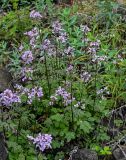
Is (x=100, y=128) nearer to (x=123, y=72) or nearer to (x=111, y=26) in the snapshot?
(x=123, y=72)

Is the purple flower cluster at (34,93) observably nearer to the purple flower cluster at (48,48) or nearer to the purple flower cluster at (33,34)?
the purple flower cluster at (48,48)

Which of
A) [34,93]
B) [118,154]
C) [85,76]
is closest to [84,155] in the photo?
[118,154]

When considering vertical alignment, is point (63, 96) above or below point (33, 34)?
below

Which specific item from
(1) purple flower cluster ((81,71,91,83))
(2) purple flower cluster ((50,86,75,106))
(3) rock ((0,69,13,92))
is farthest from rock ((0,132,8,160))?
(1) purple flower cluster ((81,71,91,83))

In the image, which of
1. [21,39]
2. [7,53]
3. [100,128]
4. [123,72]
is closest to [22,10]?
[21,39]

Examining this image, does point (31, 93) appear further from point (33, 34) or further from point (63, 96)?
point (33, 34)

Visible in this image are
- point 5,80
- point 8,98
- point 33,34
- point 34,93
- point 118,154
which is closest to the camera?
point 8,98

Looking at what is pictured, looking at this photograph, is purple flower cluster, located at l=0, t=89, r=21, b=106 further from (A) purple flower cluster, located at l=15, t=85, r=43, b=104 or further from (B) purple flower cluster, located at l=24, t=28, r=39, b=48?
(B) purple flower cluster, located at l=24, t=28, r=39, b=48
